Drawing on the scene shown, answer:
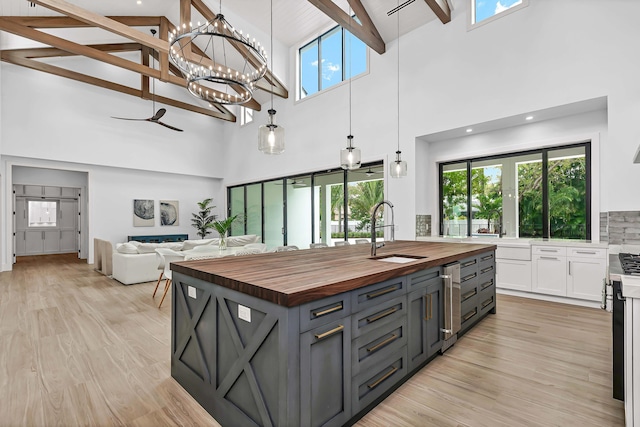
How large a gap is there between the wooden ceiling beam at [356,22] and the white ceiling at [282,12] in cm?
16

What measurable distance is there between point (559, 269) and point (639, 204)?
117cm

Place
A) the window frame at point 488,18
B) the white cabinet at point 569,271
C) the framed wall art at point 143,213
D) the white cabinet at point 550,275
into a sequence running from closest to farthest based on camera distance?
the white cabinet at point 569,271 < the white cabinet at point 550,275 < the window frame at point 488,18 < the framed wall art at point 143,213

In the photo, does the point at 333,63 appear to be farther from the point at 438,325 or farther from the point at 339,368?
the point at 339,368

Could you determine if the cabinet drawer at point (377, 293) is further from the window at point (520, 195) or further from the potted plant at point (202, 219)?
the potted plant at point (202, 219)

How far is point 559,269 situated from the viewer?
4.14m

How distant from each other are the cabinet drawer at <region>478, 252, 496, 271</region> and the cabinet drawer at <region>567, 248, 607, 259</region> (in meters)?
1.38

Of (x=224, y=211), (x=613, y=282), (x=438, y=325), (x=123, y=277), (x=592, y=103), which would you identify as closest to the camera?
(x=613, y=282)

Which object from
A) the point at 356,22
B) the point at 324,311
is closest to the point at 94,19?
the point at 356,22

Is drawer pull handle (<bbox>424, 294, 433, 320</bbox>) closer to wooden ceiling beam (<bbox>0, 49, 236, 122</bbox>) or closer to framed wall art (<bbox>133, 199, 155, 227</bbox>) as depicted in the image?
wooden ceiling beam (<bbox>0, 49, 236, 122</bbox>)

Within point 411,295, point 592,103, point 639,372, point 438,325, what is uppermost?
point 592,103

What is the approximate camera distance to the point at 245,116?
988 cm

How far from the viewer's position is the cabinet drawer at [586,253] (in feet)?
12.5

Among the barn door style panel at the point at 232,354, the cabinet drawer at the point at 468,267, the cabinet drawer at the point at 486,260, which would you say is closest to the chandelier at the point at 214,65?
the barn door style panel at the point at 232,354

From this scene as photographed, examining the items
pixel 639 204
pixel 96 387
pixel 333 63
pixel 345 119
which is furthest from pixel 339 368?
pixel 333 63
